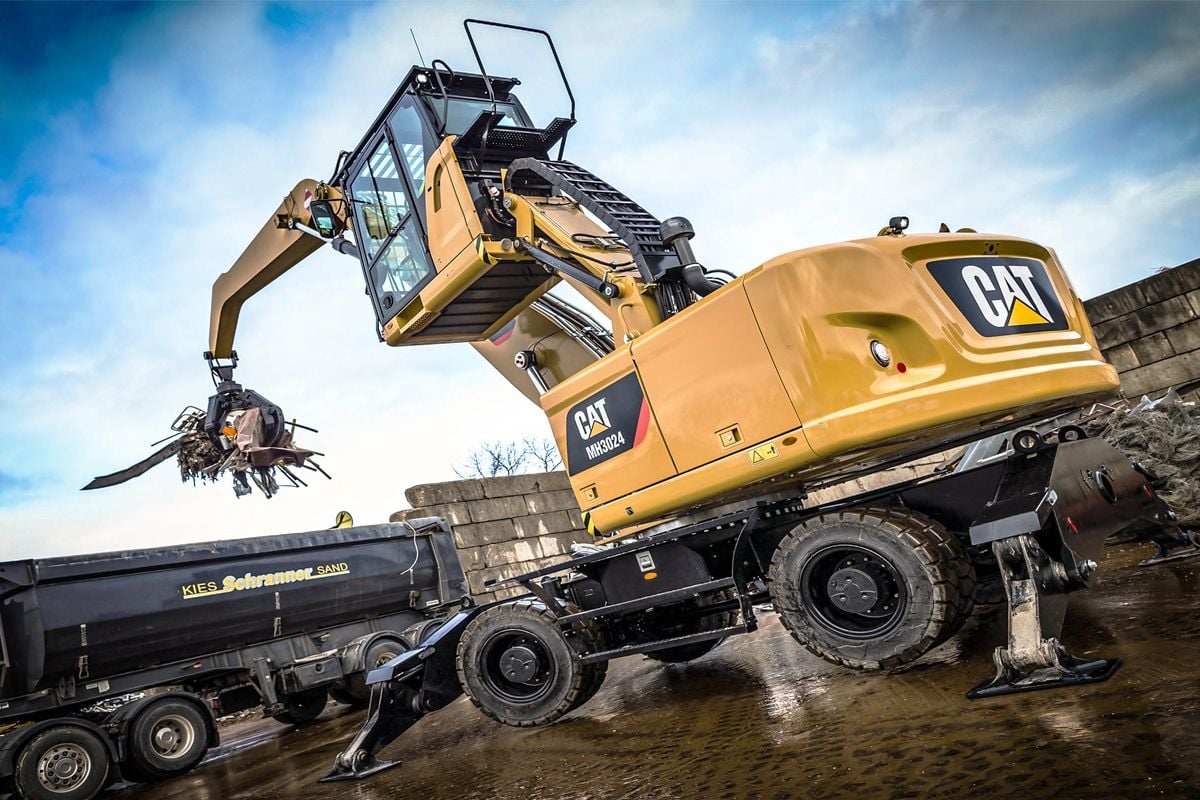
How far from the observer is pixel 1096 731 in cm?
261

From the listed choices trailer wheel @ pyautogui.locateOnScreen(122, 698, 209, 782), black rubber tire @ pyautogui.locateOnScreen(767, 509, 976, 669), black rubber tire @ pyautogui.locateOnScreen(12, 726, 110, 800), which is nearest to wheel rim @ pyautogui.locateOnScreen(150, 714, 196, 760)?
trailer wheel @ pyautogui.locateOnScreen(122, 698, 209, 782)

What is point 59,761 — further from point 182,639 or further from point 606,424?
point 606,424

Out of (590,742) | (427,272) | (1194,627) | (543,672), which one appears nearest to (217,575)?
(427,272)

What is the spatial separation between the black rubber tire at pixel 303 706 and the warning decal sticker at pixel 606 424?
5.56 meters

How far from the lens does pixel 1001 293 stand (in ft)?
13.6

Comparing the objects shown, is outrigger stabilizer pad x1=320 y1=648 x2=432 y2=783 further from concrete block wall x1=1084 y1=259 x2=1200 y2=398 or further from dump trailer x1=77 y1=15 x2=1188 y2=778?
concrete block wall x1=1084 y1=259 x2=1200 y2=398

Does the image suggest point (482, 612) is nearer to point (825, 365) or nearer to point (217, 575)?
point (825, 365)

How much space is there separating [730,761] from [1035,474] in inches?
73.4

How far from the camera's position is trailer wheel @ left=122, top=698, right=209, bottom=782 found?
23.3 feet

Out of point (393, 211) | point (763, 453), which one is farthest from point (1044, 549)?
point (393, 211)

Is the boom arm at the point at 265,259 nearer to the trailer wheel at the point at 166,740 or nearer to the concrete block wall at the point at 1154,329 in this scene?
the trailer wheel at the point at 166,740

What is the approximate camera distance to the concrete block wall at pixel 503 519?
10938 mm

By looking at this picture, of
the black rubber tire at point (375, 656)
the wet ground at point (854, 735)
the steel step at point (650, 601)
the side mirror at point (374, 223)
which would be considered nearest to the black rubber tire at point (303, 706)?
the black rubber tire at point (375, 656)

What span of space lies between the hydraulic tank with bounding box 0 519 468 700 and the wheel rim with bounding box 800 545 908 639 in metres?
6.33
